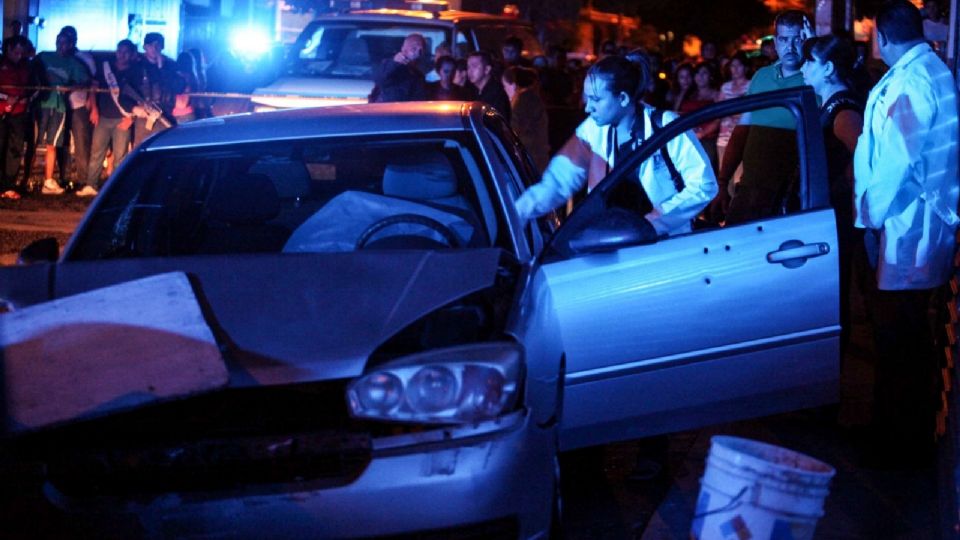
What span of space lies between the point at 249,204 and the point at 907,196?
2.53 meters

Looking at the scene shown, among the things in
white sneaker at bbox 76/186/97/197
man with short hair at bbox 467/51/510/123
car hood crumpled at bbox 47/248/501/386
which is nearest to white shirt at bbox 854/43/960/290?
car hood crumpled at bbox 47/248/501/386

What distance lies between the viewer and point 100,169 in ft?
52.4

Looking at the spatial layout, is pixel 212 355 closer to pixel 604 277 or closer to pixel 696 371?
pixel 604 277

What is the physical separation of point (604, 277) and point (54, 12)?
53.2 ft

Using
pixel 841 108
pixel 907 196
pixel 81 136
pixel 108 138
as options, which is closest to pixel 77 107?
pixel 81 136

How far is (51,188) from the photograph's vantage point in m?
15.9

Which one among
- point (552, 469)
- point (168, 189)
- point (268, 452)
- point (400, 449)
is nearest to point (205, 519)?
point (268, 452)

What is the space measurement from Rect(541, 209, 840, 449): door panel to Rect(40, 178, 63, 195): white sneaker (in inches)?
469

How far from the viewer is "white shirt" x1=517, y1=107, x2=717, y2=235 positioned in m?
5.41

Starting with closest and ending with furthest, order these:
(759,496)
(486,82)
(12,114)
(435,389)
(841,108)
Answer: (435,389) → (759,496) → (841,108) → (486,82) → (12,114)

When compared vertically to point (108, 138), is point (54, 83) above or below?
above

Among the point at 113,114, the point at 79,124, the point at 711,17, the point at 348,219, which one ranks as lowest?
the point at 79,124

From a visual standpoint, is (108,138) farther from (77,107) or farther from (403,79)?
(403,79)

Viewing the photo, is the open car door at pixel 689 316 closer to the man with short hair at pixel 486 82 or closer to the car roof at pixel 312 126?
the car roof at pixel 312 126
